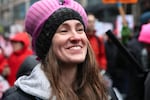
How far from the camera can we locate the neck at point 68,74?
93.4 inches

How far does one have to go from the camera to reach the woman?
2.30 metres

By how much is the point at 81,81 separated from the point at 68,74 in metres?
0.08

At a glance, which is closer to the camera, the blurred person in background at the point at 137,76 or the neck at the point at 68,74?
the neck at the point at 68,74

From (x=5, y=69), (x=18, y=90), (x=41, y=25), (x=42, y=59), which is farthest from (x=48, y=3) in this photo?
(x=5, y=69)

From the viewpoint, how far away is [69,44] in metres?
2.33

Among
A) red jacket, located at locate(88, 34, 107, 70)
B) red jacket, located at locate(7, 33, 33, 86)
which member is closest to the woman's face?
red jacket, located at locate(7, 33, 33, 86)

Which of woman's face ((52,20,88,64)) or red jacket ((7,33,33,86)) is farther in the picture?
red jacket ((7,33,33,86))

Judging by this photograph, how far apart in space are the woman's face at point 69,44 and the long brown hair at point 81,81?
0.16 feet

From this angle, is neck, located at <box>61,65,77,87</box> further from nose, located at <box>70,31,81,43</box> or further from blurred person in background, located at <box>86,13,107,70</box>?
blurred person in background, located at <box>86,13,107,70</box>

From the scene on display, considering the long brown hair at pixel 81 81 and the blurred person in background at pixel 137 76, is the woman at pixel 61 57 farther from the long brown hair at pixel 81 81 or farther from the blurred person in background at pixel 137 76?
the blurred person in background at pixel 137 76

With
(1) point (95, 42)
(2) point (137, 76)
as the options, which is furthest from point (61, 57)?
(1) point (95, 42)

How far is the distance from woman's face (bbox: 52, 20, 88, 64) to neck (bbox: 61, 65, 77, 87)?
0.06m

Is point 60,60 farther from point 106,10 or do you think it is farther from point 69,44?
point 106,10

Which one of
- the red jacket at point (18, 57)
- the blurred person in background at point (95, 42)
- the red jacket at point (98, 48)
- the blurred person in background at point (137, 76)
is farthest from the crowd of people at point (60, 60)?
the red jacket at point (98, 48)
